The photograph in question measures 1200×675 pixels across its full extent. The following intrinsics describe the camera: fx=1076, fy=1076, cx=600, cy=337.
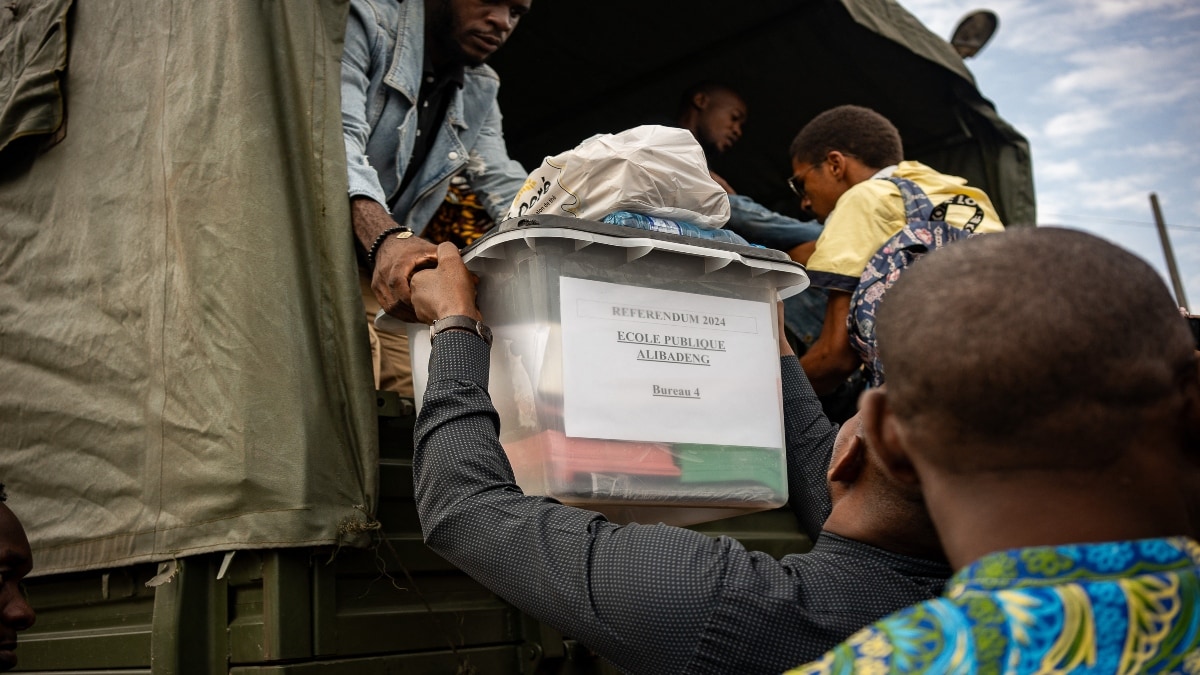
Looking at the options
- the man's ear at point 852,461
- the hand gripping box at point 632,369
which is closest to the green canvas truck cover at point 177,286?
the hand gripping box at point 632,369

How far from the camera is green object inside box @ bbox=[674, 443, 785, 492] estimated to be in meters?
1.86

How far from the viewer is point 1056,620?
2.87ft

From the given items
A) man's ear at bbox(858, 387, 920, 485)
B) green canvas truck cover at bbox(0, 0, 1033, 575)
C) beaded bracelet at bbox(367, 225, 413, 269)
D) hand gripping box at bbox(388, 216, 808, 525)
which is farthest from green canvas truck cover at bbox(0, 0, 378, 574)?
man's ear at bbox(858, 387, 920, 485)

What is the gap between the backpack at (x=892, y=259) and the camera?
2822 millimetres

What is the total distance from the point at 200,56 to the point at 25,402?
97cm

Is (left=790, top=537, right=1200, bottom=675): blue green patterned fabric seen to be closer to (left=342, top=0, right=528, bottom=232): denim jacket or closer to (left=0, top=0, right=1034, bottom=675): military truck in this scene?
(left=0, top=0, right=1034, bottom=675): military truck

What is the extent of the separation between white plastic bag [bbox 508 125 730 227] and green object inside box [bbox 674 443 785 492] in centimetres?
47

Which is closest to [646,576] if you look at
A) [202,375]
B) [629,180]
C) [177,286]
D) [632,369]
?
[632,369]

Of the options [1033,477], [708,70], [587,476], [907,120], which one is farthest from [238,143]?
[907,120]

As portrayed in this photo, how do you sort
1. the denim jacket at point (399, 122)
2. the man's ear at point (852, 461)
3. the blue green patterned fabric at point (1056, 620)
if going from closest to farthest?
the blue green patterned fabric at point (1056, 620) < the man's ear at point (852, 461) < the denim jacket at point (399, 122)

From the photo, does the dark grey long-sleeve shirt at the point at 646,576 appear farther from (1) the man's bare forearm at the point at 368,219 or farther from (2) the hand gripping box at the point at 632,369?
(1) the man's bare forearm at the point at 368,219

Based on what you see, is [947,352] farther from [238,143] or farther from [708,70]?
[708,70]

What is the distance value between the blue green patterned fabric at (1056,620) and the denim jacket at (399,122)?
5.79 feet

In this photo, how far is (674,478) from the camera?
184cm
